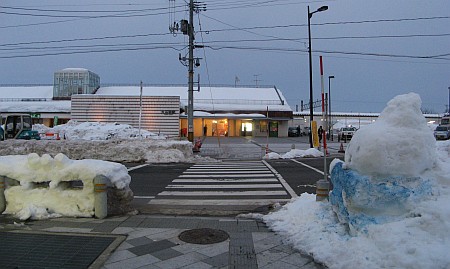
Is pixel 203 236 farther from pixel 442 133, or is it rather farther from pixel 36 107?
pixel 36 107

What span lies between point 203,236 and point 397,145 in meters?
3.22

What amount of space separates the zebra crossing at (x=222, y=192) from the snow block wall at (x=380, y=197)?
342cm

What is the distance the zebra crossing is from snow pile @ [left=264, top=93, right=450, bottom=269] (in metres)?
3.01

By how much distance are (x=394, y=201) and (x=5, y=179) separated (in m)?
7.11

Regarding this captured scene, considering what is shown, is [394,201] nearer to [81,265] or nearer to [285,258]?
[285,258]

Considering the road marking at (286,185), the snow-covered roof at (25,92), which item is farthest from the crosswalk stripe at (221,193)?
the snow-covered roof at (25,92)

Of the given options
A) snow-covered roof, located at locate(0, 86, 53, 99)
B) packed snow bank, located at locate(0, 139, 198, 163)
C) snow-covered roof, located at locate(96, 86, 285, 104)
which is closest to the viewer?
packed snow bank, located at locate(0, 139, 198, 163)

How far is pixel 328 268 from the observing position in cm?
430

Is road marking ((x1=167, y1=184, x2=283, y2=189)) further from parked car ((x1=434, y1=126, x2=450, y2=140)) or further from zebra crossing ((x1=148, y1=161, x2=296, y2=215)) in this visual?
parked car ((x1=434, y1=126, x2=450, y2=140))

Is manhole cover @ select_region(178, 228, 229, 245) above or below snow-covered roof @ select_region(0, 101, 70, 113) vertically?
below

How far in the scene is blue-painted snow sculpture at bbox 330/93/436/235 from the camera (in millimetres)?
4500

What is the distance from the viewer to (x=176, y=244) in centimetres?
535

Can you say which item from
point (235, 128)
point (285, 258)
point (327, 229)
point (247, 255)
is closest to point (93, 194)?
point (247, 255)

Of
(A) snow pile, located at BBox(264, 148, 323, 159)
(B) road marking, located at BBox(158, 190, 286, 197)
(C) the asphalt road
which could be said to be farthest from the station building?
(B) road marking, located at BBox(158, 190, 286, 197)
